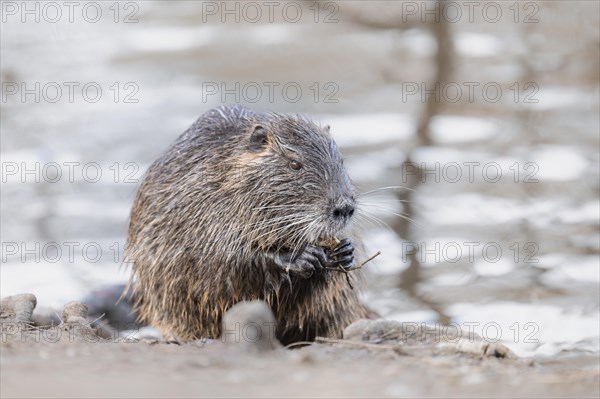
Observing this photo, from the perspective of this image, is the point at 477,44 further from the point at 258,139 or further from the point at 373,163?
the point at 258,139

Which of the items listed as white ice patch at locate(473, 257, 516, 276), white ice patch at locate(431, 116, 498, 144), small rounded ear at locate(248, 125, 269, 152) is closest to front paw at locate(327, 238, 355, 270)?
small rounded ear at locate(248, 125, 269, 152)

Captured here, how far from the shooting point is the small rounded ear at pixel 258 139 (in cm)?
588

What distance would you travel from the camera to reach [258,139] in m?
5.91

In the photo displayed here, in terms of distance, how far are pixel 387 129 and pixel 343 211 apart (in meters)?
5.77

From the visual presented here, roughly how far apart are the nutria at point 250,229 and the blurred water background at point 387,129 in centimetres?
184

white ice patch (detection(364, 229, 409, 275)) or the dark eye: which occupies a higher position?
the dark eye

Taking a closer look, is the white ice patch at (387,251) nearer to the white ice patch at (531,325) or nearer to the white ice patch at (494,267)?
the white ice patch at (494,267)

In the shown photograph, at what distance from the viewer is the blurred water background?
28.9ft

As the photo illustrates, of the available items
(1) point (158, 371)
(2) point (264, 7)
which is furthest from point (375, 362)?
(2) point (264, 7)

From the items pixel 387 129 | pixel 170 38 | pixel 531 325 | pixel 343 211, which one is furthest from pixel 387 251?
pixel 170 38

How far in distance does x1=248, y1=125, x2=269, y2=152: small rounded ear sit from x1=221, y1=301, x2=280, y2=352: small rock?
1334 mm

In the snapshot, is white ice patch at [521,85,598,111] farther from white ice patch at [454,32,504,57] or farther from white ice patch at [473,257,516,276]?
white ice patch at [473,257,516,276]

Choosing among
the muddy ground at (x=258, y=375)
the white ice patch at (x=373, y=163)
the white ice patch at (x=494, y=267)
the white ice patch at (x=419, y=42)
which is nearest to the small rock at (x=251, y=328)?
the muddy ground at (x=258, y=375)

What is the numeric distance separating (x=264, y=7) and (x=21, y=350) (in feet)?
30.1
